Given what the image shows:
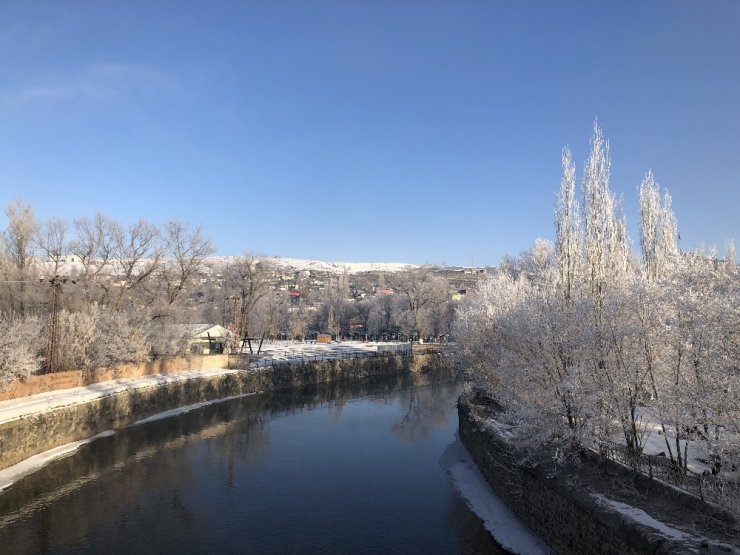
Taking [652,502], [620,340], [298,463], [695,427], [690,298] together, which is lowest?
[298,463]

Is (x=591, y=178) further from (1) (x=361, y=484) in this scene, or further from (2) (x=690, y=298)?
(1) (x=361, y=484)

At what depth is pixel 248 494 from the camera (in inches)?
778

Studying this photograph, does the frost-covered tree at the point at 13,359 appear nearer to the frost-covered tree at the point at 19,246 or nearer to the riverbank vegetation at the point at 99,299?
the riverbank vegetation at the point at 99,299

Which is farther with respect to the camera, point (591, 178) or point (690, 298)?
point (591, 178)

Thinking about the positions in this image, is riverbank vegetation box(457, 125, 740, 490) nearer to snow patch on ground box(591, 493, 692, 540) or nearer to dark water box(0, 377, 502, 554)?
snow patch on ground box(591, 493, 692, 540)

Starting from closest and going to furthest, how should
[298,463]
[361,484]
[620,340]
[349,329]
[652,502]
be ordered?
1. [652,502]
2. [620,340]
3. [361,484]
4. [298,463]
5. [349,329]

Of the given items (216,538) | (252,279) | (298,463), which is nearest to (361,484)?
(298,463)

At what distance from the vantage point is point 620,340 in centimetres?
1525

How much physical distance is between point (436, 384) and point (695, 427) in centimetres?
4149

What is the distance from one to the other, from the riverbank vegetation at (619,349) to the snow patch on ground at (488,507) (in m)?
2.64

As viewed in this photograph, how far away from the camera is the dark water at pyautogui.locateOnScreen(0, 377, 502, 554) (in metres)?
15.8

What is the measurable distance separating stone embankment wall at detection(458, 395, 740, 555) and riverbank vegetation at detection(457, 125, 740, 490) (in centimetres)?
92

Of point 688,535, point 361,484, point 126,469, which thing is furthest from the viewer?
point 126,469

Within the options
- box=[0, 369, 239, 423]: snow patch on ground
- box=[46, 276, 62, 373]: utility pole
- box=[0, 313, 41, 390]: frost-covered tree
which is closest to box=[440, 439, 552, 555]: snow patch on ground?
box=[0, 369, 239, 423]: snow patch on ground
